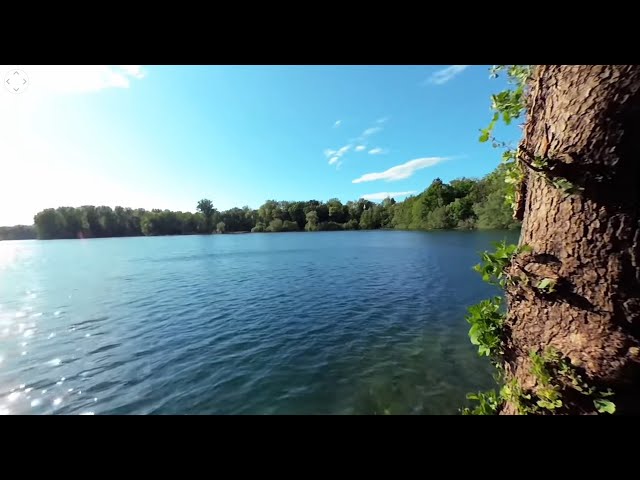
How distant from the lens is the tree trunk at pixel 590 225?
1530mm

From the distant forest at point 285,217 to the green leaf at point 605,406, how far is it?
65.3 m

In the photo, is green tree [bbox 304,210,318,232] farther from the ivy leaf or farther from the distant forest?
the ivy leaf

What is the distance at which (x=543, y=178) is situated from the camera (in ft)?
5.98

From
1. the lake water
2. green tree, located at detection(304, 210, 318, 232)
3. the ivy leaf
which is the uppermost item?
green tree, located at detection(304, 210, 318, 232)

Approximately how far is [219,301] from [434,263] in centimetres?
1623

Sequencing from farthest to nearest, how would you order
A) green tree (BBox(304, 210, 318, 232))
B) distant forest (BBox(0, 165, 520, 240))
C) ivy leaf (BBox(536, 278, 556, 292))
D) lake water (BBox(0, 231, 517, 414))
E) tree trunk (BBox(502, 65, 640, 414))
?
green tree (BBox(304, 210, 318, 232)) < distant forest (BBox(0, 165, 520, 240)) < lake water (BBox(0, 231, 517, 414)) < ivy leaf (BBox(536, 278, 556, 292)) < tree trunk (BBox(502, 65, 640, 414))

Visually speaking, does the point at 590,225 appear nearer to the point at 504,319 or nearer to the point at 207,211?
the point at 504,319

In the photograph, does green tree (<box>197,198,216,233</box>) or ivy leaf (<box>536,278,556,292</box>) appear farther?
green tree (<box>197,198,216,233</box>)

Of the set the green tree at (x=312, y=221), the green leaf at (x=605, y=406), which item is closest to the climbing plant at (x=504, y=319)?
the green leaf at (x=605, y=406)

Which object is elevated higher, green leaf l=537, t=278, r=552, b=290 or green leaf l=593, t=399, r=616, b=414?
green leaf l=537, t=278, r=552, b=290

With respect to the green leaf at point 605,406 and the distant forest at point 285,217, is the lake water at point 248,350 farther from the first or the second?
the distant forest at point 285,217

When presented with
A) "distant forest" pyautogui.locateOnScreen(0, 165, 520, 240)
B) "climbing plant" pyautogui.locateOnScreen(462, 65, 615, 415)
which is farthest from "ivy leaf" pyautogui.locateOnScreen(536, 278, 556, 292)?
"distant forest" pyautogui.locateOnScreen(0, 165, 520, 240)

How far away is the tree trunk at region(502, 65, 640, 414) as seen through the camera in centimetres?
153
